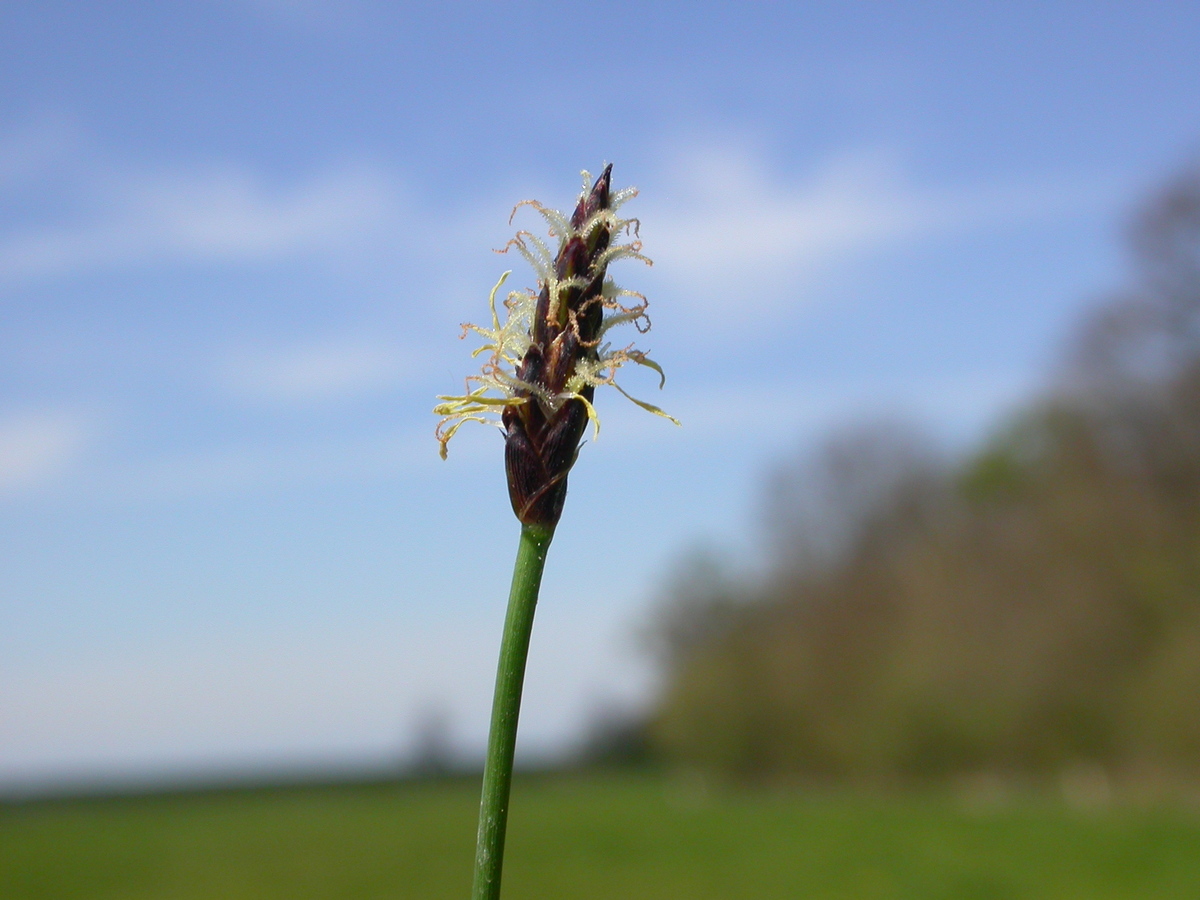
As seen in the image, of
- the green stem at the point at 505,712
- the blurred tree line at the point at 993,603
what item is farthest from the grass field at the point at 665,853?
the green stem at the point at 505,712

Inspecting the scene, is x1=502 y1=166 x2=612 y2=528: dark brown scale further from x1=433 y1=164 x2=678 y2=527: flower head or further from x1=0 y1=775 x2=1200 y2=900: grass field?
x1=0 y1=775 x2=1200 y2=900: grass field

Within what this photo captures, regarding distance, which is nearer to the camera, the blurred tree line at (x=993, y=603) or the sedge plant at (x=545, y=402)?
the sedge plant at (x=545, y=402)

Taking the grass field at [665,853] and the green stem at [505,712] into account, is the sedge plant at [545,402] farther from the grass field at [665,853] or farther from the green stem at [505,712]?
the grass field at [665,853]

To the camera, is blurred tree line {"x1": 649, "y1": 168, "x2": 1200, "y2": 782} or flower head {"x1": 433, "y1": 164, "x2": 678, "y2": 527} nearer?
flower head {"x1": 433, "y1": 164, "x2": 678, "y2": 527}

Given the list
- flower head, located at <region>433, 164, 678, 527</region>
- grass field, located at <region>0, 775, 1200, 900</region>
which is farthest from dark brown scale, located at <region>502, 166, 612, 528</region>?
grass field, located at <region>0, 775, 1200, 900</region>

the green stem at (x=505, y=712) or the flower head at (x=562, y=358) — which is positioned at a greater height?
the flower head at (x=562, y=358)

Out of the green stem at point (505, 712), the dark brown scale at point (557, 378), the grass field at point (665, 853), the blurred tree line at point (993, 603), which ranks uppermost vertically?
the blurred tree line at point (993, 603)

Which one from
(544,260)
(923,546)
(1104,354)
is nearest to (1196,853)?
(1104,354)

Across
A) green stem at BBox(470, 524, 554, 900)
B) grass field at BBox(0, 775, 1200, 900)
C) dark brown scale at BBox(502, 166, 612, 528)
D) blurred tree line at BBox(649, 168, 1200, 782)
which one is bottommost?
grass field at BBox(0, 775, 1200, 900)
